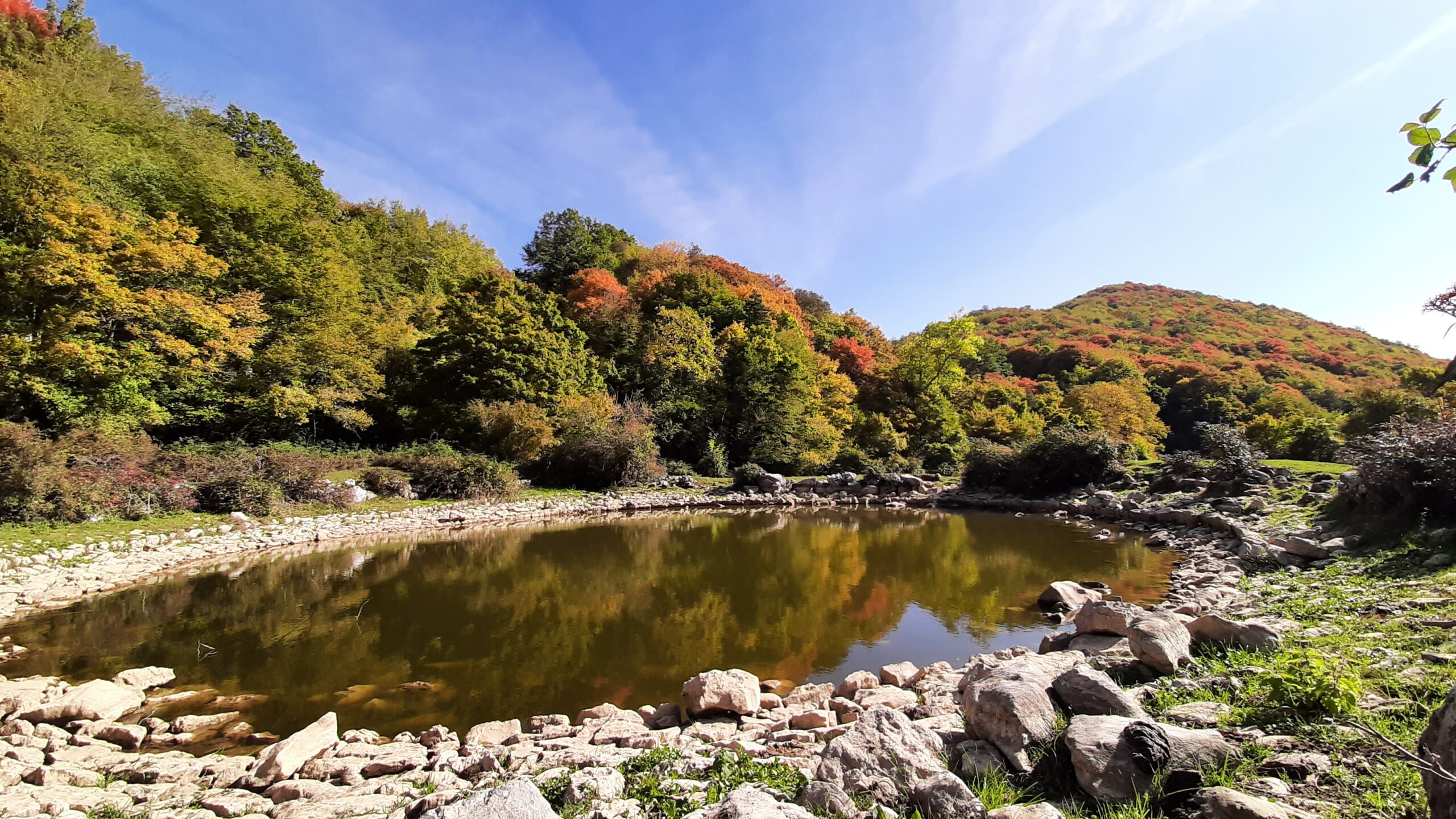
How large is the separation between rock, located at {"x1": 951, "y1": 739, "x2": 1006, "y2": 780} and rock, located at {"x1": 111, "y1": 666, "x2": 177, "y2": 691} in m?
7.84

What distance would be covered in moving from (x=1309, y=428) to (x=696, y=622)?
84.3 feet

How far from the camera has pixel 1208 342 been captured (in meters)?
46.0

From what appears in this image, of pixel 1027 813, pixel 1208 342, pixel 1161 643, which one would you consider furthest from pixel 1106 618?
pixel 1208 342

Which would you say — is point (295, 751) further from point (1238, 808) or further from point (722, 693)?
point (1238, 808)

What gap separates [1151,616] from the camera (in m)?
4.76

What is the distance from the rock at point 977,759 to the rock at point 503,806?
7.38ft

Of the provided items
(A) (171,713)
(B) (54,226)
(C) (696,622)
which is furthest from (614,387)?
(A) (171,713)

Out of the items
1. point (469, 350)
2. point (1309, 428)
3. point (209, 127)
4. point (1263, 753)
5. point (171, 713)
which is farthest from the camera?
point (209, 127)

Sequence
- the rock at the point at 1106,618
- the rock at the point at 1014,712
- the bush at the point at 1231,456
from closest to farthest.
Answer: the rock at the point at 1014,712
the rock at the point at 1106,618
the bush at the point at 1231,456

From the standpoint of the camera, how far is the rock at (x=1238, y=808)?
226 centimetres

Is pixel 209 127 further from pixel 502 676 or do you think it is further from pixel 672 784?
pixel 672 784

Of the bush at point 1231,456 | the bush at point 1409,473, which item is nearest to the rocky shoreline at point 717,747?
the bush at point 1409,473

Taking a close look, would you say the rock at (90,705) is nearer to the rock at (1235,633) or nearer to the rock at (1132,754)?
the rock at (1132,754)

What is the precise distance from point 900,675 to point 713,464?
845 inches
